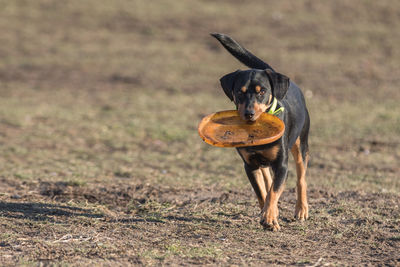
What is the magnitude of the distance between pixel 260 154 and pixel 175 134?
18.3ft

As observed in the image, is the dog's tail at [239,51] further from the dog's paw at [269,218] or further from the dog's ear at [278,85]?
the dog's paw at [269,218]

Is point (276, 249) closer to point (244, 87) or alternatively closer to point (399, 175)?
point (244, 87)

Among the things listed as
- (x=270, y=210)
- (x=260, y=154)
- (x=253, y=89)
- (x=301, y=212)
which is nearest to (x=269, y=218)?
(x=270, y=210)

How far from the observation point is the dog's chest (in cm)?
546

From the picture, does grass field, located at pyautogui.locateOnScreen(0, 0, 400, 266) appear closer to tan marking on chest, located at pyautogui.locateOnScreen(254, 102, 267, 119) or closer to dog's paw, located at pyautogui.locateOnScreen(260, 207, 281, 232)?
dog's paw, located at pyautogui.locateOnScreen(260, 207, 281, 232)

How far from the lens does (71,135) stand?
10.9 m

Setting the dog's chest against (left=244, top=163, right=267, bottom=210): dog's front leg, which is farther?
(left=244, top=163, right=267, bottom=210): dog's front leg

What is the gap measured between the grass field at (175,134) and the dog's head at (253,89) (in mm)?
1118

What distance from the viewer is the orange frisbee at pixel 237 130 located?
5188 mm

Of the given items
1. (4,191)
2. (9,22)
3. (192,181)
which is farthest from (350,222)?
(9,22)

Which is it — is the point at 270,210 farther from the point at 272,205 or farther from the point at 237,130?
the point at 237,130

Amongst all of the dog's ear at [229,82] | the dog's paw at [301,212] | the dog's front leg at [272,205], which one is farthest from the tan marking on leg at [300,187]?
the dog's ear at [229,82]

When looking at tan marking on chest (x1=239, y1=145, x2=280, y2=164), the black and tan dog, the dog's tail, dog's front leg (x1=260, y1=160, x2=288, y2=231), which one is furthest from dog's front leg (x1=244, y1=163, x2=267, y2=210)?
the dog's tail

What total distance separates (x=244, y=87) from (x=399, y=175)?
4.16 metres
